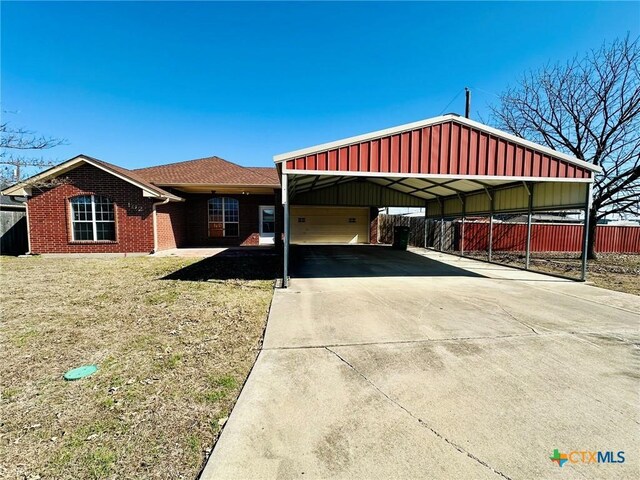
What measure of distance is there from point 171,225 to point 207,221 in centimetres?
196

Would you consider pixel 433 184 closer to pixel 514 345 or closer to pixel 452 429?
pixel 514 345

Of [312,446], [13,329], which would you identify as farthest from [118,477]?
[13,329]

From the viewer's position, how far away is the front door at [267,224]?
1605cm

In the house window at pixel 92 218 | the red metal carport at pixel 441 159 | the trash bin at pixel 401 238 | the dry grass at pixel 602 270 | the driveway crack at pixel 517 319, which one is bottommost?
the dry grass at pixel 602 270

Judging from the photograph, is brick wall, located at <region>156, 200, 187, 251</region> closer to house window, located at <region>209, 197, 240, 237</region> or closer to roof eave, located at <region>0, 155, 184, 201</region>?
roof eave, located at <region>0, 155, 184, 201</region>

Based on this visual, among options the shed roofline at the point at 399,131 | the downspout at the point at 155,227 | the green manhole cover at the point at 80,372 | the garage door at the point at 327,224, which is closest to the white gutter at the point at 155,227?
the downspout at the point at 155,227

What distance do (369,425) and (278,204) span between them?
1337cm

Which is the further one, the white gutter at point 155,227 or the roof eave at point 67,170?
the white gutter at point 155,227

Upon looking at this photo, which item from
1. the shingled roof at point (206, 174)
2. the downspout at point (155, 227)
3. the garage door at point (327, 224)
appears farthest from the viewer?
the garage door at point (327, 224)

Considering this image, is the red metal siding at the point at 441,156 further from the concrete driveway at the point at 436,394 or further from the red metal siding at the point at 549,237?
the red metal siding at the point at 549,237

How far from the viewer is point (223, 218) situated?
16016 mm

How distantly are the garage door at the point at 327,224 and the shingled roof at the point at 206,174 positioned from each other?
401 centimetres

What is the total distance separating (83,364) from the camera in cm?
Answer: 346

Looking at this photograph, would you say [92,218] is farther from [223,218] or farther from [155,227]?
[223,218]
